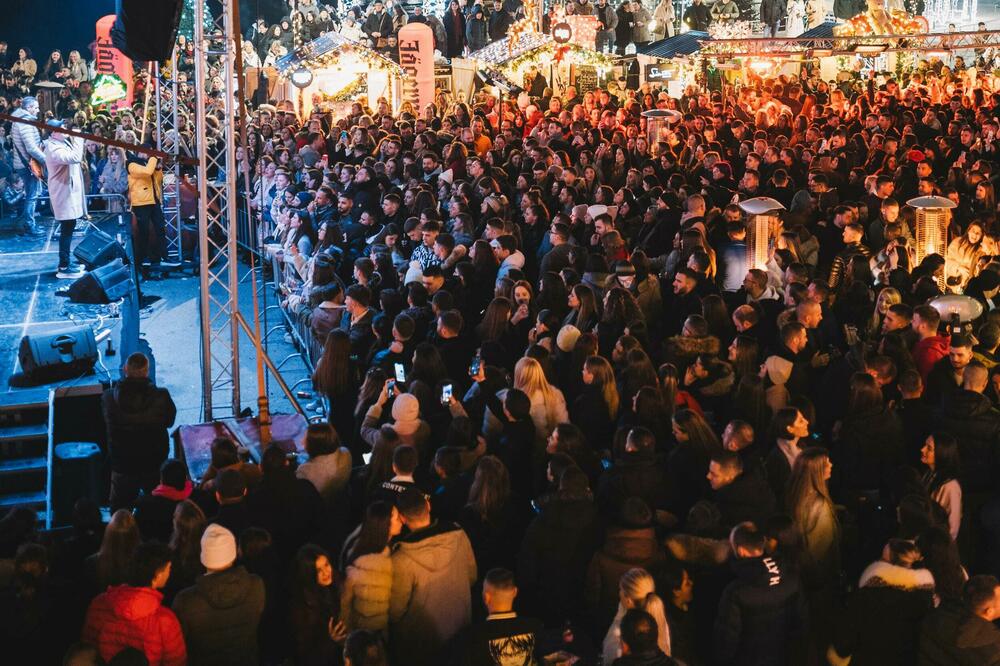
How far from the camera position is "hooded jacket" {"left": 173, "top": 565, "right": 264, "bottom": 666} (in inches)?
199

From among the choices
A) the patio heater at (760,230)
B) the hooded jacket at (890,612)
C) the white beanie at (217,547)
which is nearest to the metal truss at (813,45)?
the patio heater at (760,230)

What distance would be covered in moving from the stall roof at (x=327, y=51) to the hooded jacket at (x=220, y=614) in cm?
1967

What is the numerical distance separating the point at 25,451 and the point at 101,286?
3.70 meters

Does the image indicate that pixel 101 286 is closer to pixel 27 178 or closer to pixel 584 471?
pixel 27 178

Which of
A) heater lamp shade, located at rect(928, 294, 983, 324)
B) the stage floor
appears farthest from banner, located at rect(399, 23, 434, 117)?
heater lamp shade, located at rect(928, 294, 983, 324)

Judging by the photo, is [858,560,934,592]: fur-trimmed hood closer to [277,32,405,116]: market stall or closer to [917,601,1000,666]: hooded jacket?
[917,601,1000,666]: hooded jacket

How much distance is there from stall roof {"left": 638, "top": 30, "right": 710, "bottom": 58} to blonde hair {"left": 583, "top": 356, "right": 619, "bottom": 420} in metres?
18.8

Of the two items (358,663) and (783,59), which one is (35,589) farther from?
(783,59)

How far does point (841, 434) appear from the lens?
704 cm

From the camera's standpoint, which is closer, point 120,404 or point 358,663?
point 358,663

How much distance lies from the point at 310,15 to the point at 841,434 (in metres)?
33.2

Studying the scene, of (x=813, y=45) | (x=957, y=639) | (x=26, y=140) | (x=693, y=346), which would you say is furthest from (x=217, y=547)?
(x=813, y=45)

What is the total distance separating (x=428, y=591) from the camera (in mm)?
5445

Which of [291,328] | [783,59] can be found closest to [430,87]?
[783,59]
